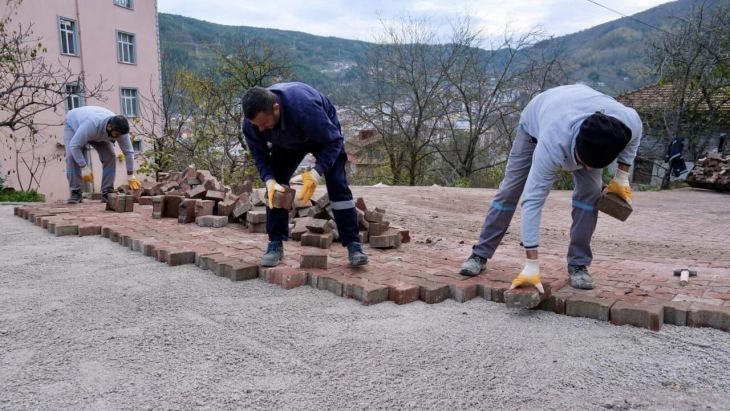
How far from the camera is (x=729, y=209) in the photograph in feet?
29.1

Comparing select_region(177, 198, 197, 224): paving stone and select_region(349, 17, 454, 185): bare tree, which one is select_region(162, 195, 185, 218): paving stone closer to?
select_region(177, 198, 197, 224): paving stone

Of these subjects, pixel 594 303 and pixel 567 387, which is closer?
pixel 567 387

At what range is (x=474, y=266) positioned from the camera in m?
3.31

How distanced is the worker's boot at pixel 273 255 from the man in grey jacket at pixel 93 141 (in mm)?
3502

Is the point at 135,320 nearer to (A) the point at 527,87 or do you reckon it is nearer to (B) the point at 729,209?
(B) the point at 729,209

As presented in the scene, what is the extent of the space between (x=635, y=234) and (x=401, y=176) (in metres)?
13.5

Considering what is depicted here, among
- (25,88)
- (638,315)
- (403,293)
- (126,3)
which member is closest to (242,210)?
(403,293)

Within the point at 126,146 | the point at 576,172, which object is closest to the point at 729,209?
the point at 576,172

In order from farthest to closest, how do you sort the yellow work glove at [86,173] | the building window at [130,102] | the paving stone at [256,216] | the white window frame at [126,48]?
the building window at [130,102] → the white window frame at [126,48] → the yellow work glove at [86,173] → the paving stone at [256,216]

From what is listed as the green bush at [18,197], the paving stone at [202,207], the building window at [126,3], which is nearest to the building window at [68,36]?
the building window at [126,3]

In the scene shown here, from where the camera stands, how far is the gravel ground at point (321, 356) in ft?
6.15

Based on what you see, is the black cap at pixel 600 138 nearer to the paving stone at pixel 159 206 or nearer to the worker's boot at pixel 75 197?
the paving stone at pixel 159 206

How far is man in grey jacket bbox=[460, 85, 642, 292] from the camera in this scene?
8.01 feet

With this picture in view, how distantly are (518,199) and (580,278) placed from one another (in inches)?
24.5
